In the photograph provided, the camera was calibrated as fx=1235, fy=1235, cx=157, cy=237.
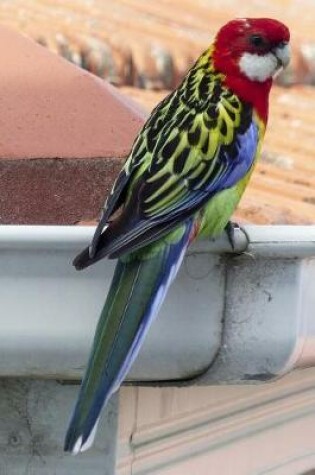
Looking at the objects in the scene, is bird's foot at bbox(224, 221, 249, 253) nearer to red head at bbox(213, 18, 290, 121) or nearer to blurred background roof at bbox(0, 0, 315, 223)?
red head at bbox(213, 18, 290, 121)

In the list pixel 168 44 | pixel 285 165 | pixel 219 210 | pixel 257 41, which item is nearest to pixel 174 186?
pixel 219 210

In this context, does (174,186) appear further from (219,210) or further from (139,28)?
(139,28)

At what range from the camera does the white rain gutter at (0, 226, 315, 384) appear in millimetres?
1374

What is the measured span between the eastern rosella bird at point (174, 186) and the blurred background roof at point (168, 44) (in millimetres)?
608

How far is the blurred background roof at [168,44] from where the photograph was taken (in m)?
2.78

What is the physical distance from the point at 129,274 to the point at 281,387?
52 cm

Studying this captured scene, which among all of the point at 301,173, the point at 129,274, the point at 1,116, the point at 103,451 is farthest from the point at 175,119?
the point at 301,173

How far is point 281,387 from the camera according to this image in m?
1.92

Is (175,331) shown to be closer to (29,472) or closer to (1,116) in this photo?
(29,472)

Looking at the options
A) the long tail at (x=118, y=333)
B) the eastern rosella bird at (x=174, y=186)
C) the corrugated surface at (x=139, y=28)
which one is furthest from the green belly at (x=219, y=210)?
the corrugated surface at (x=139, y=28)

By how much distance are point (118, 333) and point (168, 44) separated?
1763 mm

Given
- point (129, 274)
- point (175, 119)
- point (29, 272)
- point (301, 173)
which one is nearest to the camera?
point (29, 272)

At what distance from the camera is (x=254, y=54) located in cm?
202

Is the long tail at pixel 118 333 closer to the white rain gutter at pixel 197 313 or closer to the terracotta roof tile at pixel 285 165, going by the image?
the white rain gutter at pixel 197 313
